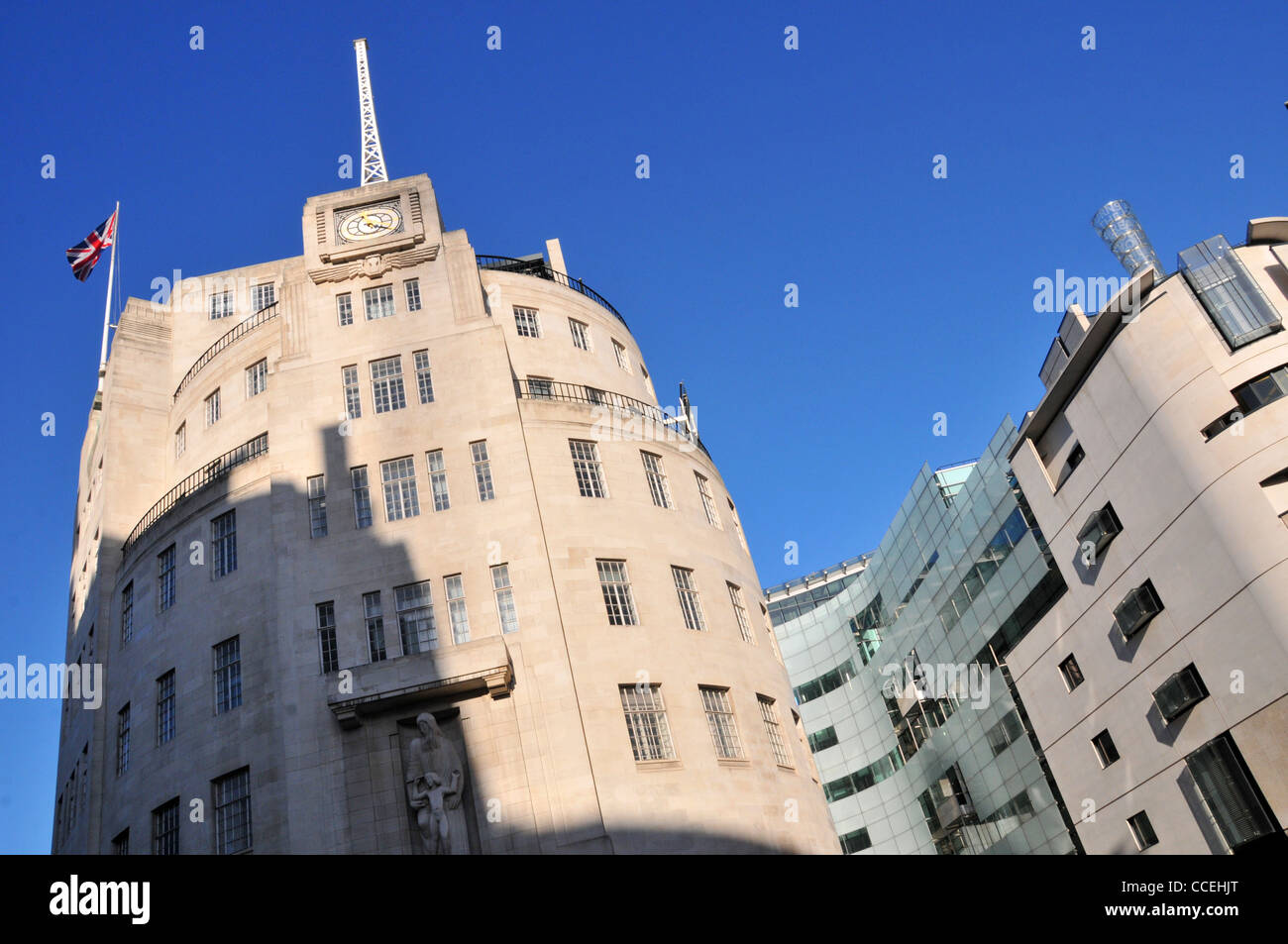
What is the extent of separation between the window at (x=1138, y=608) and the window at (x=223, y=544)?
38482 mm

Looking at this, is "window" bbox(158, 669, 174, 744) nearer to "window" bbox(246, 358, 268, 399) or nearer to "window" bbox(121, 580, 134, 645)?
"window" bbox(121, 580, 134, 645)

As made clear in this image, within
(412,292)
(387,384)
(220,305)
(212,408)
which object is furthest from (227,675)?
(220,305)

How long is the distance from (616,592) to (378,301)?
18117 millimetres

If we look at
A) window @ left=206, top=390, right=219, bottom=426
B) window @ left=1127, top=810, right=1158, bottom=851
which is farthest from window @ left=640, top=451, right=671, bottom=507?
window @ left=1127, top=810, right=1158, bottom=851

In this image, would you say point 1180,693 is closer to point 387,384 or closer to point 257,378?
point 387,384

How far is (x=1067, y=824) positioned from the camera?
56.3 m

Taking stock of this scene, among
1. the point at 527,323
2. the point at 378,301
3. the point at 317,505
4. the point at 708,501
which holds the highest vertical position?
the point at 378,301

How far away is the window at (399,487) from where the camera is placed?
140 ft

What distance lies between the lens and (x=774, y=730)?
4288 cm

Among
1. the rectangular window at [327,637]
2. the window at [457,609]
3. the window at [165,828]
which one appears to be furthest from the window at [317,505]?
the window at [165,828]
